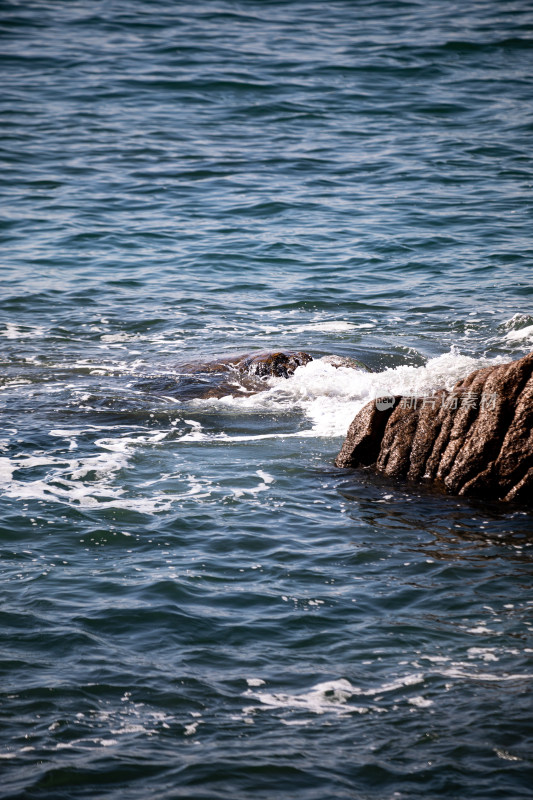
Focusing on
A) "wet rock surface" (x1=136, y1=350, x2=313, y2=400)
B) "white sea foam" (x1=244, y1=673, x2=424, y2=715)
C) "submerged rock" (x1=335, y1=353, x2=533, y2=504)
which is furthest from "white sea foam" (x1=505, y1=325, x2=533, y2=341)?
"white sea foam" (x1=244, y1=673, x2=424, y2=715)

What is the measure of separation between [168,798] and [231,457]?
4.48 meters

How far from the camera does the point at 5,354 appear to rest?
12.1 m

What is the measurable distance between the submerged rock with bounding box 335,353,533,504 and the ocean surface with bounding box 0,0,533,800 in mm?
255

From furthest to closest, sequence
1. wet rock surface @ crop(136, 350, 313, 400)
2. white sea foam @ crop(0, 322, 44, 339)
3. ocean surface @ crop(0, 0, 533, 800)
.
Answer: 1. white sea foam @ crop(0, 322, 44, 339)
2. wet rock surface @ crop(136, 350, 313, 400)
3. ocean surface @ crop(0, 0, 533, 800)

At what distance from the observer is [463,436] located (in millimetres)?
7406

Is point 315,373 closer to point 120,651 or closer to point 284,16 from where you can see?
Result: point 120,651

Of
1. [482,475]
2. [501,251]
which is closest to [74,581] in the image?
[482,475]

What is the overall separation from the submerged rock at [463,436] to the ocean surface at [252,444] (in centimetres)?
25

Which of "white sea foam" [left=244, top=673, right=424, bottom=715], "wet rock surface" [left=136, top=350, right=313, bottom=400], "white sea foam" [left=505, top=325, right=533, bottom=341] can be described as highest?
"white sea foam" [left=505, top=325, right=533, bottom=341]

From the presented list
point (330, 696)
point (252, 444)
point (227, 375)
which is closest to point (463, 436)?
point (252, 444)

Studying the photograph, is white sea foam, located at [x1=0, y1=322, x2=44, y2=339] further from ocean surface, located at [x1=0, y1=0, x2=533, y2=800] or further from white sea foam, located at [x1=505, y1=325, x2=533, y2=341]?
white sea foam, located at [x1=505, y1=325, x2=533, y2=341]

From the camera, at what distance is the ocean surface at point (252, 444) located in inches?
182

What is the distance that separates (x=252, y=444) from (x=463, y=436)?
7.45ft

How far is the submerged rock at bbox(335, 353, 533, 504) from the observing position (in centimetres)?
712
